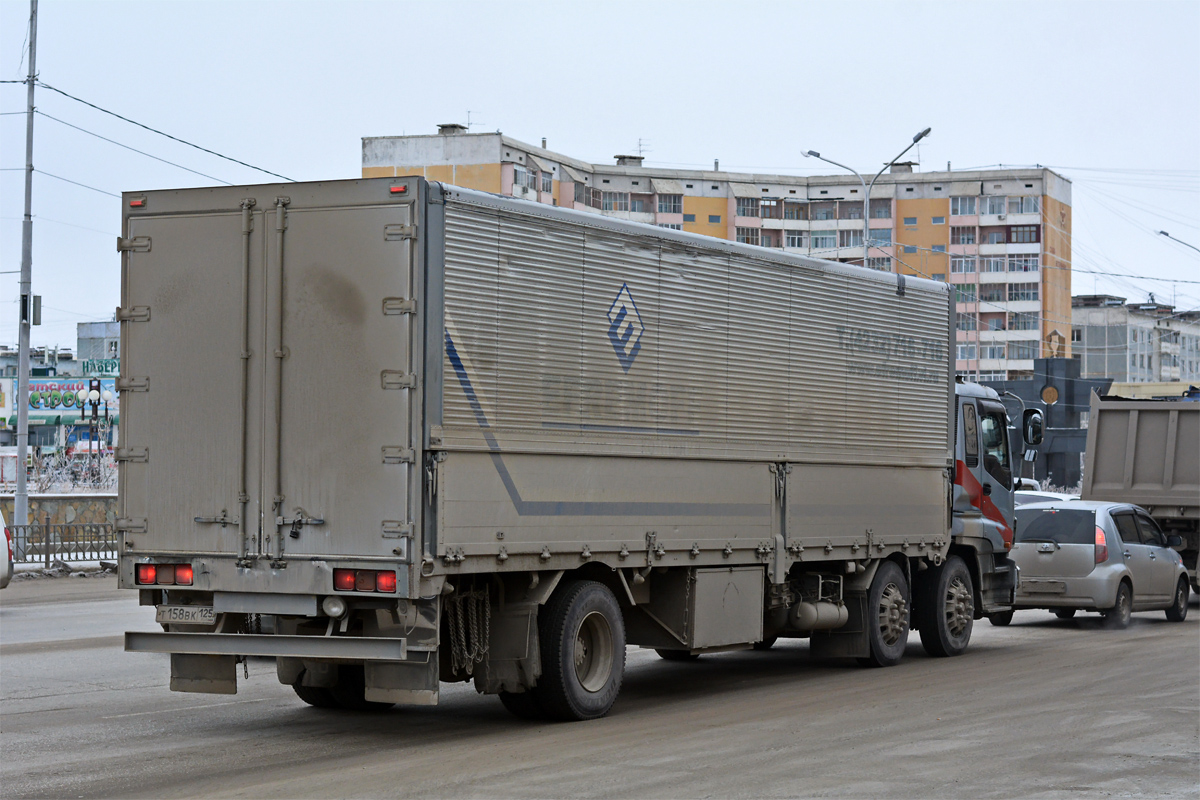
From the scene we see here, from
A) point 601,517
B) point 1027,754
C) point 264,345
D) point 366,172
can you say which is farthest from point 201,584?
point 366,172

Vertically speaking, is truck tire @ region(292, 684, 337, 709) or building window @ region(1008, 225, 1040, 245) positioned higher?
building window @ region(1008, 225, 1040, 245)

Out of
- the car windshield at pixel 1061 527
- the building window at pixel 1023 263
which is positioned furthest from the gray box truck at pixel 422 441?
the building window at pixel 1023 263

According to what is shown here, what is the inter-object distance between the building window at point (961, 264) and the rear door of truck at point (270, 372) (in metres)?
113

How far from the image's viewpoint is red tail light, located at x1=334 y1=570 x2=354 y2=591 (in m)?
9.40

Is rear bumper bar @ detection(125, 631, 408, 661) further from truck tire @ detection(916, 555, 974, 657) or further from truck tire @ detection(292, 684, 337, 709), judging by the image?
truck tire @ detection(916, 555, 974, 657)

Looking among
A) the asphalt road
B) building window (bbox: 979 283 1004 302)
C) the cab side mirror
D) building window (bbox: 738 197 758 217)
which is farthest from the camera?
building window (bbox: 979 283 1004 302)

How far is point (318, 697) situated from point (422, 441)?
9.58ft

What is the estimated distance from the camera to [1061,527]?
1950 centimetres

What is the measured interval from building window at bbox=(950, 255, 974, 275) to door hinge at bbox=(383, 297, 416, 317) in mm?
113001

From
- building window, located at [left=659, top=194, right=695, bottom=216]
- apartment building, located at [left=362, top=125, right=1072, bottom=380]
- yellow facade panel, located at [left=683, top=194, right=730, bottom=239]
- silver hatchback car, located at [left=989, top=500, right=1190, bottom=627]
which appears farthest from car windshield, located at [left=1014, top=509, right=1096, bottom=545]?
yellow facade panel, located at [left=683, top=194, right=730, bottom=239]

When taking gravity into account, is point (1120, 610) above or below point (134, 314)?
below

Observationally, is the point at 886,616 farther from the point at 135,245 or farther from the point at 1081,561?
the point at 135,245

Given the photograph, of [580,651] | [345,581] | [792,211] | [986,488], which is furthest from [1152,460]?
[792,211]

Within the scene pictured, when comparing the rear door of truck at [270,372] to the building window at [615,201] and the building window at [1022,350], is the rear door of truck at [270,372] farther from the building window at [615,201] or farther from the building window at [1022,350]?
the building window at [1022,350]
